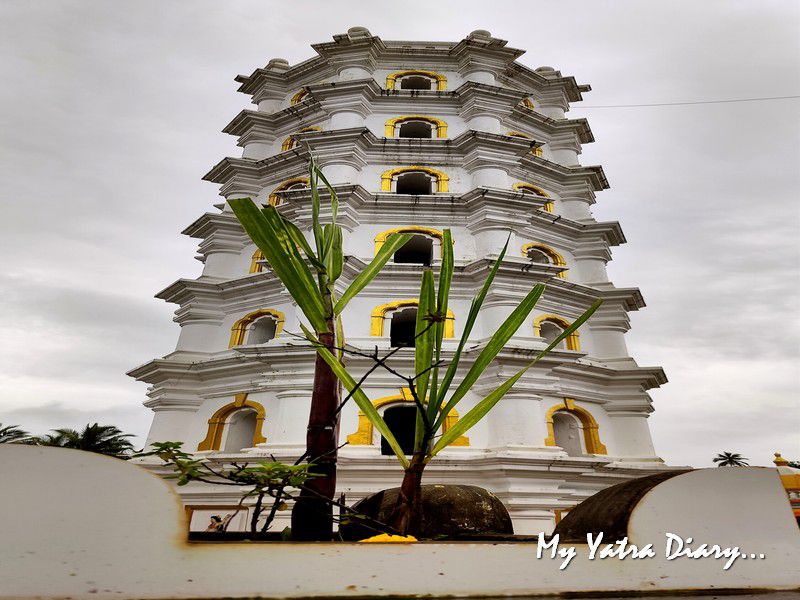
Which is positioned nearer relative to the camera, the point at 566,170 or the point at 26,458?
the point at 26,458

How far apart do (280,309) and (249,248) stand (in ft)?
9.74

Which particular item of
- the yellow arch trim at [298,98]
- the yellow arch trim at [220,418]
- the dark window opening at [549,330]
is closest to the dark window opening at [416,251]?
the dark window opening at [549,330]

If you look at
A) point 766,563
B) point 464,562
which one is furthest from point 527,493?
point 464,562

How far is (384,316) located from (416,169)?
203 inches

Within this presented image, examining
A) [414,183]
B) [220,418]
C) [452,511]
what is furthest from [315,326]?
[414,183]

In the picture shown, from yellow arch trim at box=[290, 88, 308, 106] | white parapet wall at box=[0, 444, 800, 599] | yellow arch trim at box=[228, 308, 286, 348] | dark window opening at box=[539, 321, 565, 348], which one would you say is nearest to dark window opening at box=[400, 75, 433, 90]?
yellow arch trim at box=[290, 88, 308, 106]

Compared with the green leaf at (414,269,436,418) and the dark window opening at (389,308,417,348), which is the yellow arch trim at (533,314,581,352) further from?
the green leaf at (414,269,436,418)

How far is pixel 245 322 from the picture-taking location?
37.9 ft

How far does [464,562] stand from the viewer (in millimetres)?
1792

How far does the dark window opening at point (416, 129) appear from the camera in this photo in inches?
579

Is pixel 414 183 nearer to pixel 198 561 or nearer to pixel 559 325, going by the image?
pixel 559 325

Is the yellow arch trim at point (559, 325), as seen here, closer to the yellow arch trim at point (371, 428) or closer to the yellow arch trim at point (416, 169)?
the yellow arch trim at point (371, 428)

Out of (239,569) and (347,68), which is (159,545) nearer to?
(239,569)

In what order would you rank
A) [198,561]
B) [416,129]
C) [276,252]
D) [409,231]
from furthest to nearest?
[416,129] → [409,231] → [276,252] → [198,561]
